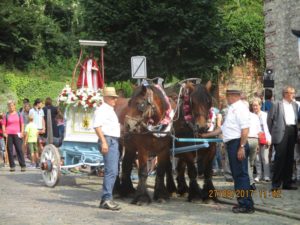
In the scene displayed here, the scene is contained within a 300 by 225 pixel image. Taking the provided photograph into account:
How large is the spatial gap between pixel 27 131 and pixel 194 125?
8.97 meters

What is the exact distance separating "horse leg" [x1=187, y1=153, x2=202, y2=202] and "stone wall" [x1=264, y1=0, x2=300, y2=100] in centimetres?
699

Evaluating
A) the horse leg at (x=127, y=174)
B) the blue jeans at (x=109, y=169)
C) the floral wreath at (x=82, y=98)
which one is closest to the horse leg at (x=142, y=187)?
the blue jeans at (x=109, y=169)

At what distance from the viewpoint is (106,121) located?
891cm

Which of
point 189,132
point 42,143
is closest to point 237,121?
point 189,132

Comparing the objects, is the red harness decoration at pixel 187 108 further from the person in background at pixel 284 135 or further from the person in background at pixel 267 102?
the person in background at pixel 267 102

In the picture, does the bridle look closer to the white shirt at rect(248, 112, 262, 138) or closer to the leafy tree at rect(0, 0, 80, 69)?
the white shirt at rect(248, 112, 262, 138)

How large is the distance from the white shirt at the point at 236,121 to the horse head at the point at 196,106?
663 millimetres

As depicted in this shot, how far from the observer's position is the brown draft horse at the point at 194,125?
9.24m

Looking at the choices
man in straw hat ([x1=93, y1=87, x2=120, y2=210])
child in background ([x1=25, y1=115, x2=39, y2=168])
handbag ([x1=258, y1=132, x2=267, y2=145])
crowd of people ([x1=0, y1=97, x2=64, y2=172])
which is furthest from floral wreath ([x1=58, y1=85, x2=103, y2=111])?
child in background ([x1=25, y1=115, x2=39, y2=168])

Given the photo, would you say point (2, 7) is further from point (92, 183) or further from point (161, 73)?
point (92, 183)

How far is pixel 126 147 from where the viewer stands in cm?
1024

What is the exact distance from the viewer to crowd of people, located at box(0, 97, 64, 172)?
15.2 meters

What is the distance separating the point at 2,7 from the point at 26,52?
11.4 feet

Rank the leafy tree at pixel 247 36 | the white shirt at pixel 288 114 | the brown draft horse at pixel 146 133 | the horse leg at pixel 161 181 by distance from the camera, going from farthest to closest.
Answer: the leafy tree at pixel 247 36 → the white shirt at pixel 288 114 → the horse leg at pixel 161 181 → the brown draft horse at pixel 146 133
